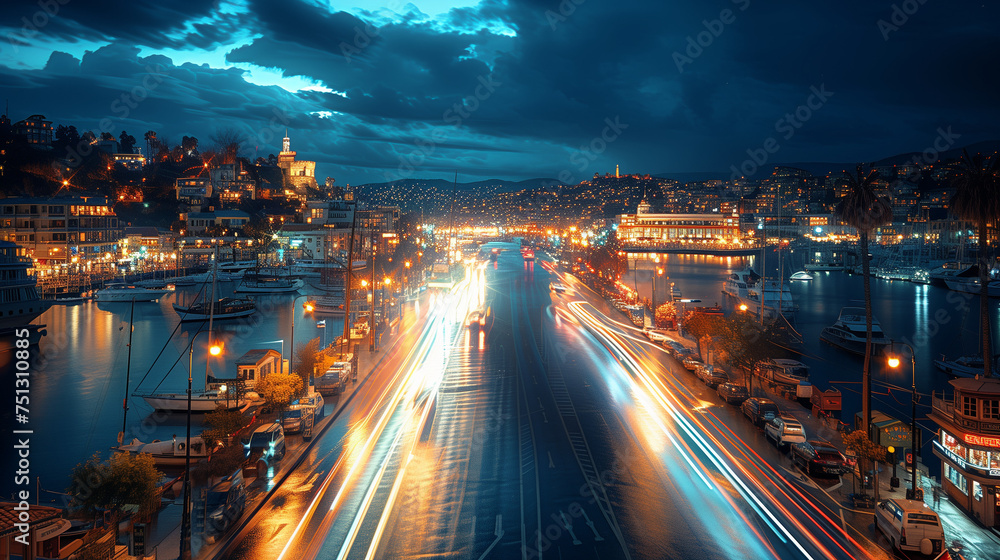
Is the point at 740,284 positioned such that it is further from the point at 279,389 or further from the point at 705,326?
the point at 279,389

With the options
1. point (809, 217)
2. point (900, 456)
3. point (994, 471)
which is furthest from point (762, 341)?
point (809, 217)

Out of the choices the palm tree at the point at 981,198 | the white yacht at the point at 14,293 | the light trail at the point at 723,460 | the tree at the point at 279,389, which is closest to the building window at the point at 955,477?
the light trail at the point at 723,460

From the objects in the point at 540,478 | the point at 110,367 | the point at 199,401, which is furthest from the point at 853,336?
the point at 110,367

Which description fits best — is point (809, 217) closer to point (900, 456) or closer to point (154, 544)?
point (900, 456)

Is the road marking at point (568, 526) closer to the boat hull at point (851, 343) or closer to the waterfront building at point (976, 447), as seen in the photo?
the waterfront building at point (976, 447)

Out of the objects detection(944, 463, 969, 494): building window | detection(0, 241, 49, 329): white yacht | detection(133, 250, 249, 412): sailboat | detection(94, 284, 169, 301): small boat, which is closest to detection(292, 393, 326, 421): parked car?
detection(133, 250, 249, 412): sailboat

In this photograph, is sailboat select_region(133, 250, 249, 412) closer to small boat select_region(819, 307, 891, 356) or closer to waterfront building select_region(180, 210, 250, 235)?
small boat select_region(819, 307, 891, 356)
